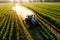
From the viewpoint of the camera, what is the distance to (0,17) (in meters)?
11.2

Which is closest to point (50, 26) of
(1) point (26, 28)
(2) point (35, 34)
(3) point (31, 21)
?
(2) point (35, 34)

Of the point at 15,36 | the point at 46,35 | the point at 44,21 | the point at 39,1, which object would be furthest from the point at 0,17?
the point at 39,1

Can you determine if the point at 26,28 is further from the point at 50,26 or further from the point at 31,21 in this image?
the point at 50,26

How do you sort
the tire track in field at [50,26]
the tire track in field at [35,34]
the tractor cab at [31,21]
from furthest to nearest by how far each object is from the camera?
the tractor cab at [31,21] → the tire track in field at [50,26] → the tire track in field at [35,34]

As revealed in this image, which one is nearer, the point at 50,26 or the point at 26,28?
the point at 50,26

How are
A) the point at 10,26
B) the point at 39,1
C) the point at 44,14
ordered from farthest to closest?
the point at 39,1, the point at 44,14, the point at 10,26

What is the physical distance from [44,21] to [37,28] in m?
1.18

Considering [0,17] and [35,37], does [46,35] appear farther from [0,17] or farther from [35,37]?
[0,17]

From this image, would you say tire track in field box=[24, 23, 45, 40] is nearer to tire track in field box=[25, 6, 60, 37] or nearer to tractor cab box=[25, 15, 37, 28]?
tractor cab box=[25, 15, 37, 28]

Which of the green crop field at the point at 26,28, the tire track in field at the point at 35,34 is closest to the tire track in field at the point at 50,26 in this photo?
the green crop field at the point at 26,28

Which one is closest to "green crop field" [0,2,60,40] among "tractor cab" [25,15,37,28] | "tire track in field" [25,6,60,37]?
"tire track in field" [25,6,60,37]

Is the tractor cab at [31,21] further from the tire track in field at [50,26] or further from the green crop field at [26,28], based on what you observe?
the tire track in field at [50,26]

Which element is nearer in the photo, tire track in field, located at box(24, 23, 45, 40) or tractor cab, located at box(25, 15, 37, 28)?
tire track in field, located at box(24, 23, 45, 40)

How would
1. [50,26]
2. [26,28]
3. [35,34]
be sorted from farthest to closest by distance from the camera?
[26,28] → [50,26] → [35,34]
